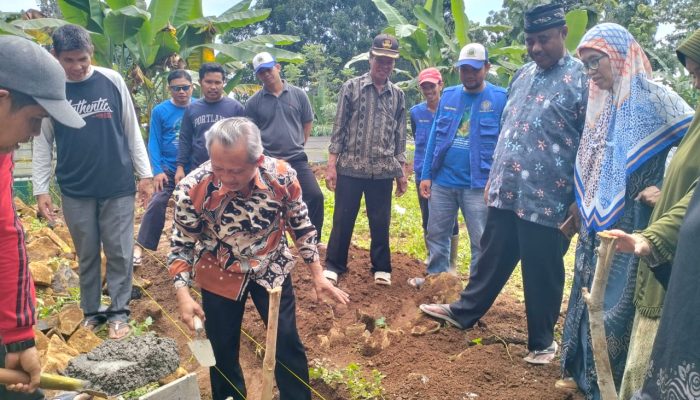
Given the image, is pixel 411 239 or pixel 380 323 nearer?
pixel 380 323

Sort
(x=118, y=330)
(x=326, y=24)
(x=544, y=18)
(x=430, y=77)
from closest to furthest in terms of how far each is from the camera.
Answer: (x=544, y=18)
(x=118, y=330)
(x=430, y=77)
(x=326, y=24)

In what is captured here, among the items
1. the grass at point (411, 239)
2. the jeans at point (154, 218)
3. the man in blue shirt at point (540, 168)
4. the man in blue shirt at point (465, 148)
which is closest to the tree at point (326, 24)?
the grass at point (411, 239)

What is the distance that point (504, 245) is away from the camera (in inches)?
144

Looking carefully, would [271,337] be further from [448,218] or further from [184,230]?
[448,218]

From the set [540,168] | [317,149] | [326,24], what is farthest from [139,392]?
[326,24]

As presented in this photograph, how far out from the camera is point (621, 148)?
9.07 feet

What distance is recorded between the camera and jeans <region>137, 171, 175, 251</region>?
534cm

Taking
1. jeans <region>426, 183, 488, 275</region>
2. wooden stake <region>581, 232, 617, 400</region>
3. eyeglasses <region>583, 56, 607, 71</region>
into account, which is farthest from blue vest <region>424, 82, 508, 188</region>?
wooden stake <region>581, 232, 617, 400</region>

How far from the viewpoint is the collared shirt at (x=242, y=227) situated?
8.64ft

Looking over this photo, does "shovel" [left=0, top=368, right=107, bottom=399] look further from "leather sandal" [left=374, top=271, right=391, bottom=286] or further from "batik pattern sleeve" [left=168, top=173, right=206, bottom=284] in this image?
"leather sandal" [left=374, top=271, right=391, bottom=286]

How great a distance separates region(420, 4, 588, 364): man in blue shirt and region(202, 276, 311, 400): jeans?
4.73ft

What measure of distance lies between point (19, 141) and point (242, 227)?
1.02 m

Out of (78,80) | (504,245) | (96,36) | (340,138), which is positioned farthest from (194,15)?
(504,245)

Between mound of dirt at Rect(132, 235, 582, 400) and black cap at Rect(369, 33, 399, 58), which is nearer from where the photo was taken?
mound of dirt at Rect(132, 235, 582, 400)
